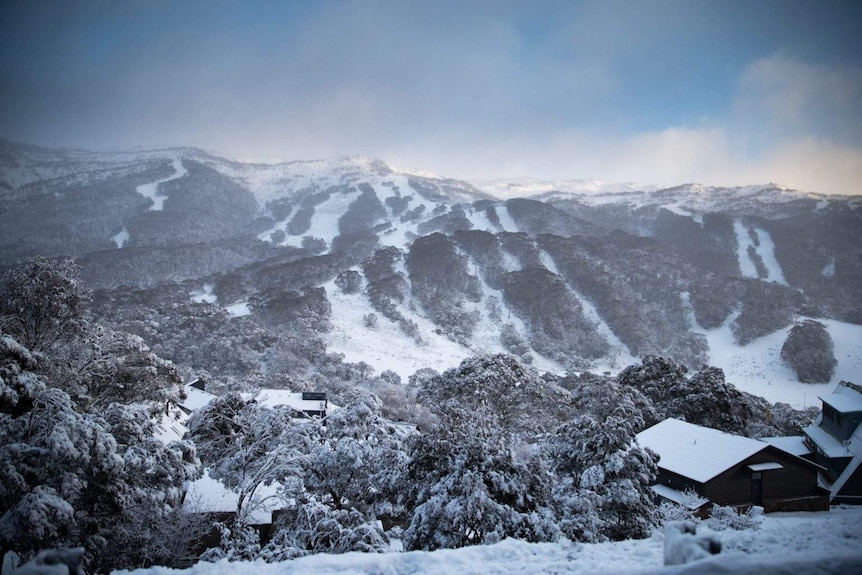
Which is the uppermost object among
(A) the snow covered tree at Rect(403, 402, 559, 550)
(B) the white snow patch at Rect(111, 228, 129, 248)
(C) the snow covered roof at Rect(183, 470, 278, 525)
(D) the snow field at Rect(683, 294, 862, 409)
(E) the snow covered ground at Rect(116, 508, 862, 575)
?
(B) the white snow patch at Rect(111, 228, 129, 248)

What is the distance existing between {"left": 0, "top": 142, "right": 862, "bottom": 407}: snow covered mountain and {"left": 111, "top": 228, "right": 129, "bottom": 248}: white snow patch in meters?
0.63

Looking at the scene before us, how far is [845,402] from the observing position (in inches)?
955

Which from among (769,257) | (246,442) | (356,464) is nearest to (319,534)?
(356,464)

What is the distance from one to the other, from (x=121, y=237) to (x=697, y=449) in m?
156

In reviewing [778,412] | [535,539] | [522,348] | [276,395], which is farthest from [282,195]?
[535,539]

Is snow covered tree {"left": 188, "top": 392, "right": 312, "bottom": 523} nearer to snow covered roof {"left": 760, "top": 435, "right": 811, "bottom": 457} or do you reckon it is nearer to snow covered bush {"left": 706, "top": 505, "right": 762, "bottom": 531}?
snow covered bush {"left": 706, "top": 505, "right": 762, "bottom": 531}

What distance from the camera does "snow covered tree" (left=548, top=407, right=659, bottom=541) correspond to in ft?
34.9

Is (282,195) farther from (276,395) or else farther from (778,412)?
(778,412)

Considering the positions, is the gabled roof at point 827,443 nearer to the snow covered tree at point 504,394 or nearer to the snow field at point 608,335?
the snow covered tree at point 504,394

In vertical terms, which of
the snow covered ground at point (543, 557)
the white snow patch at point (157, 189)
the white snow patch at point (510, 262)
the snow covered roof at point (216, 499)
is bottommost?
the snow covered roof at point (216, 499)

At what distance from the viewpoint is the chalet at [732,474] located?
17875mm

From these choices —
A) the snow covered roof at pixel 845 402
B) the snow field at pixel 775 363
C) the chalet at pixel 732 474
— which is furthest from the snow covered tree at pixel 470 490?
the snow field at pixel 775 363

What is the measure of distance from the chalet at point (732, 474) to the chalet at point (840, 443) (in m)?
1.74

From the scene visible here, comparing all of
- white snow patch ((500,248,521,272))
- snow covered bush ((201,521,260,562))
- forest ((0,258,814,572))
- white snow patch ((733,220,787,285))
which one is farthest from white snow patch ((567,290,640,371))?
snow covered bush ((201,521,260,562))
